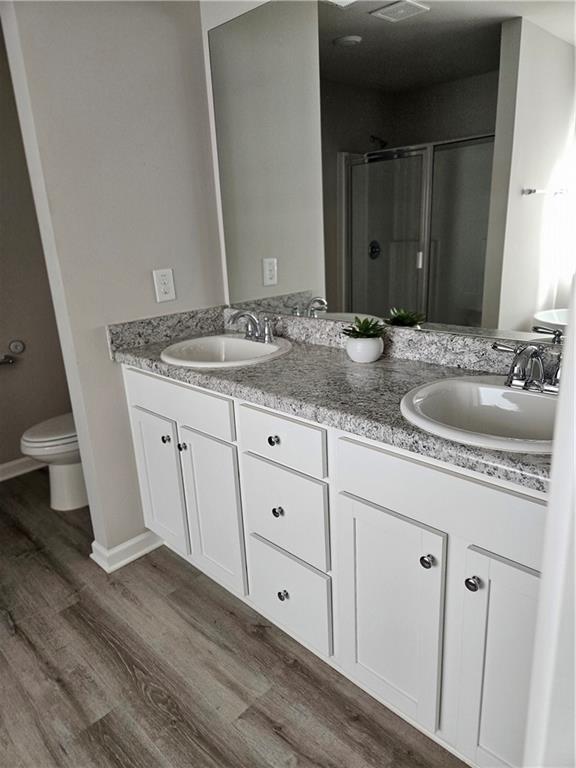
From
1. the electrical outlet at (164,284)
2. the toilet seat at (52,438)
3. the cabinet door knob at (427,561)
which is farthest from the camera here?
the toilet seat at (52,438)

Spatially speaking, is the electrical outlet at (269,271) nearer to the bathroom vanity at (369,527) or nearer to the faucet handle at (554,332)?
the bathroom vanity at (369,527)

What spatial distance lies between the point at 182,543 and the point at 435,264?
134 centimetres

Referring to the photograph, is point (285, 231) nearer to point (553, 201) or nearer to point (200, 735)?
point (553, 201)

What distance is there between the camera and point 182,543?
2016 mm

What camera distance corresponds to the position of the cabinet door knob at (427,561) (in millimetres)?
1150

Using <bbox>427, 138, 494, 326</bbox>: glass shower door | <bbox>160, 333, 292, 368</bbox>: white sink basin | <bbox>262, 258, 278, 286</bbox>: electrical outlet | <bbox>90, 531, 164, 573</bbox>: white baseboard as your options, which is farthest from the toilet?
<bbox>427, 138, 494, 326</bbox>: glass shower door

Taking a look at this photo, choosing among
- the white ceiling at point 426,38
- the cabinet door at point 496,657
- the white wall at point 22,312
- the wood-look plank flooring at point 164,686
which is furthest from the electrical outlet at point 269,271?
the white wall at point 22,312

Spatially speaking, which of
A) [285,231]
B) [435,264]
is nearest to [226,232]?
[285,231]

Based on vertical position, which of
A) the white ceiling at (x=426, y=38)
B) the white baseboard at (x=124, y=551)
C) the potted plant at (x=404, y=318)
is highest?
the white ceiling at (x=426, y=38)

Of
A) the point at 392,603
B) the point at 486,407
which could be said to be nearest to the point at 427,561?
the point at 392,603

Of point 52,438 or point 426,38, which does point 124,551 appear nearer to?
point 52,438

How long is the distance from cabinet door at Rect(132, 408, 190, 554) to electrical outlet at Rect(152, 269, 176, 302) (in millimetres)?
454

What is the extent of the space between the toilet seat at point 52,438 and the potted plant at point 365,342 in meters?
1.49

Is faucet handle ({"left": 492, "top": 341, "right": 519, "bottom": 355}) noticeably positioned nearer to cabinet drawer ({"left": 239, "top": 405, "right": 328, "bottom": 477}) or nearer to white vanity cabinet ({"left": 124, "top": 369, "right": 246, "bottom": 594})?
cabinet drawer ({"left": 239, "top": 405, "right": 328, "bottom": 477})
